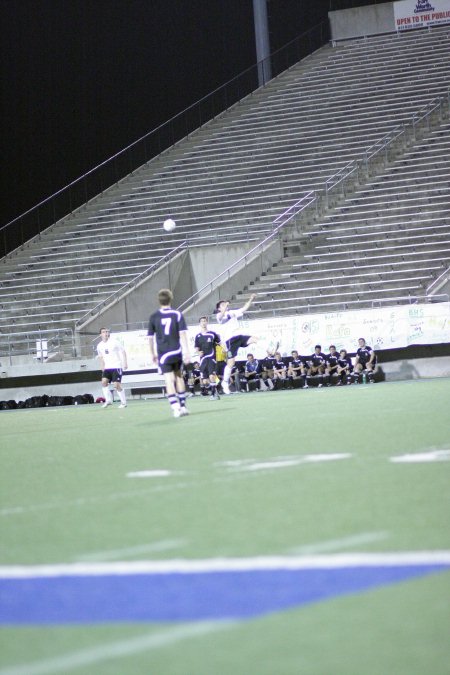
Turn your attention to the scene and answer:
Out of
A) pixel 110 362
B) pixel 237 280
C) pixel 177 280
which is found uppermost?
pixel 177 280

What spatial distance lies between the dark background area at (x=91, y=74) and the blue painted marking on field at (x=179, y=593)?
3755 cm

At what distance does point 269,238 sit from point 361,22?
21.5 meters

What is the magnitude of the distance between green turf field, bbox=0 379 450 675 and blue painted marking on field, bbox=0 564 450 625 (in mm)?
94

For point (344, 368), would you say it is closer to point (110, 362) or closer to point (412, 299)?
point (412, 299)

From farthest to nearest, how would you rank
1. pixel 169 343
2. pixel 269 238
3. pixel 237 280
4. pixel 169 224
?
pixel 169 224 → pixel 269 238 → pixel 237 280 → pixel 169 343

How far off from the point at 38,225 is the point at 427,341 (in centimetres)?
1980

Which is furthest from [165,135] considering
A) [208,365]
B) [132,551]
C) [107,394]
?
[132,551]

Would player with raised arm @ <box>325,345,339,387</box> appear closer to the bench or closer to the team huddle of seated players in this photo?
the team huddle of seated players

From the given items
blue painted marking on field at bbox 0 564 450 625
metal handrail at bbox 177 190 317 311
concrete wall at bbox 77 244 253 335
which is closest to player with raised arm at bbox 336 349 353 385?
metal handrail at bbox 177 190 317 311

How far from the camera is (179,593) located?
400 centimetres

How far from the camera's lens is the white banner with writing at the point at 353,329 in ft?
85.0

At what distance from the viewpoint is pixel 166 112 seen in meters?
46.7

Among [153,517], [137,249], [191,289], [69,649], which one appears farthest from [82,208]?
[69,649]

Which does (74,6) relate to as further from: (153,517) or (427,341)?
(153,517)
